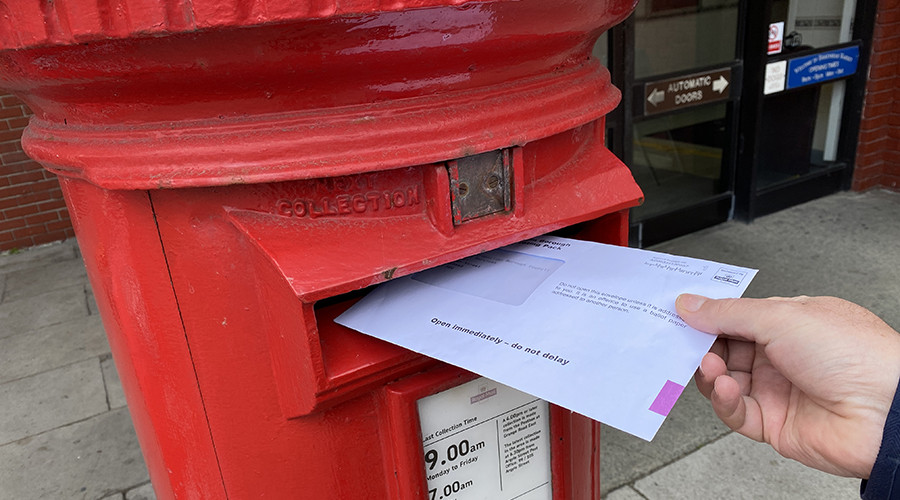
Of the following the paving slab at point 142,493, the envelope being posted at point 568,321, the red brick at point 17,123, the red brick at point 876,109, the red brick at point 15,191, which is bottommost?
the paving slab at point 142,493

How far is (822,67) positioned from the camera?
15.3 ft

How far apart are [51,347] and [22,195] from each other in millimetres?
2078

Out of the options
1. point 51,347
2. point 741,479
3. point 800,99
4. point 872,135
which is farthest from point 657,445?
point 872,135

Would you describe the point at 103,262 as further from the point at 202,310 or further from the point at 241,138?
the point at 241,138

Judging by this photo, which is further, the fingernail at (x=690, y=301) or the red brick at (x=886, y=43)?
the red brick at (x=886, y=43)

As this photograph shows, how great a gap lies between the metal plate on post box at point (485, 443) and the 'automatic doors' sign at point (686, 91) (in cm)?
318

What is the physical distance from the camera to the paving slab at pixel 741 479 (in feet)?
7.74

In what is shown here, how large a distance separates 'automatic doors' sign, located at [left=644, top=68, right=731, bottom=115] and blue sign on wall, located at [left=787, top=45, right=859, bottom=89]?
55cm

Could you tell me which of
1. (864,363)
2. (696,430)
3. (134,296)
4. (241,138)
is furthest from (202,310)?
(696,430)

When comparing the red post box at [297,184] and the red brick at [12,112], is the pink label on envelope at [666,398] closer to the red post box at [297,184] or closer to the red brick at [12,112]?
the red post box at [297,184]

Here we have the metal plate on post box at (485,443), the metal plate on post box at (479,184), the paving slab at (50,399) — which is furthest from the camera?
the paving slab at (50,399)

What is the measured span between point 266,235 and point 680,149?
4.26m

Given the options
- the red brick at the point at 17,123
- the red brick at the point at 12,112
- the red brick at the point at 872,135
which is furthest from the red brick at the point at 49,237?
the red brick at the point at 872,135

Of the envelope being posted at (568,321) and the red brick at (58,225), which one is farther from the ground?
the envelope being posted at (568,321)
